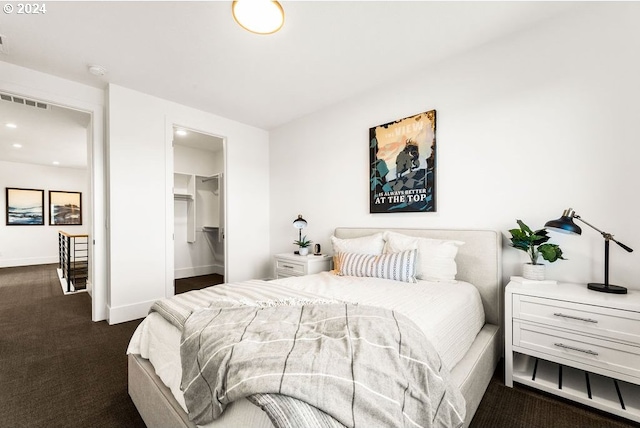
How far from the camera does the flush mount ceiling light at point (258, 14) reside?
1.59 m

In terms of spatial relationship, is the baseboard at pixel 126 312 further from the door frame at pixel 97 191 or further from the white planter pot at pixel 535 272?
the white planter pot at pixel 535 272

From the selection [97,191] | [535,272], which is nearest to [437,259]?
[535,272]

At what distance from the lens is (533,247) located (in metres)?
1.97

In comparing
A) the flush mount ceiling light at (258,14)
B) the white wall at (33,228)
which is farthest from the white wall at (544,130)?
the white wall at (33,228)

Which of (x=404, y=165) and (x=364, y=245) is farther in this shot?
(x=404, y=165)

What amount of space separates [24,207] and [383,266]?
29.4ft

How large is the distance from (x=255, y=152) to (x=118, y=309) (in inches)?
107

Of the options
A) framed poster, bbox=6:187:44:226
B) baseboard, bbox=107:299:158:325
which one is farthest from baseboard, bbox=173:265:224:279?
framed poster, bbox=6:187:44:226

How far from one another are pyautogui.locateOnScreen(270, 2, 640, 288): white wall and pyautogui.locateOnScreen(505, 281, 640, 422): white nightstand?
45cm

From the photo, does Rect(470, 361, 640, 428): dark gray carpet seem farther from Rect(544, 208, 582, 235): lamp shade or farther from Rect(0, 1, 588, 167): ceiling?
Rect(0, 1, 588, 167): ceiling

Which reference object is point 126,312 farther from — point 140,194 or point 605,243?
point 605,243

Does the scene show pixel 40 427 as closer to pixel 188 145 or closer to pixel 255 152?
pixel 255 152

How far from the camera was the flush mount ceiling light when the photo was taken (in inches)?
62.7

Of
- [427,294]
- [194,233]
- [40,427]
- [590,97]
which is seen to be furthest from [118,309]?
A: [590,97]
